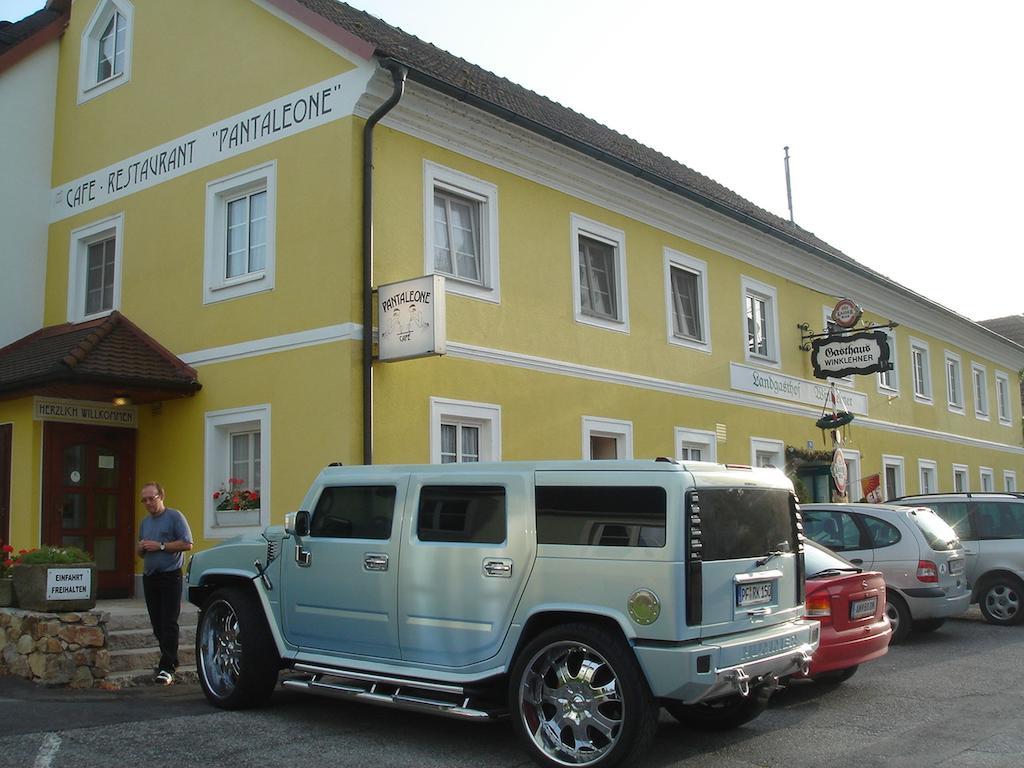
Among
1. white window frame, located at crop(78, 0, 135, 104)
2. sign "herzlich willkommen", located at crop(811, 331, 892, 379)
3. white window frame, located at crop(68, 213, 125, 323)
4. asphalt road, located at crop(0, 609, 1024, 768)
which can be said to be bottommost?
asphalt road, located at crop(0, 609, 1024, 768)

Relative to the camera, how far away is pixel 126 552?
558 inches

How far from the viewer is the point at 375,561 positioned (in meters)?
7.47

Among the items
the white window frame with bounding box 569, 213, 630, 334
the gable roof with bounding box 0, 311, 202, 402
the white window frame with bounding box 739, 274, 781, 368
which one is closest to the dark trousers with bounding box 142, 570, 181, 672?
the gable roof with bounding box 0, 311, 202, 402

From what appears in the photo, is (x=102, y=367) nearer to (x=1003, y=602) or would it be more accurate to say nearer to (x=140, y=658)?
(x=140, y=658)

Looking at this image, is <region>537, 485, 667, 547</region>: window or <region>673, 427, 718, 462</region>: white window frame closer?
<region>537, 485, 667, 547</region>: window

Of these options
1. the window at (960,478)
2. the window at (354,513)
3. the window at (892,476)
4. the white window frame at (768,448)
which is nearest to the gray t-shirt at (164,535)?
the window at (354,513)

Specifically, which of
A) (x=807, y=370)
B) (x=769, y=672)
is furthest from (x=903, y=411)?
(x=769, y=672)

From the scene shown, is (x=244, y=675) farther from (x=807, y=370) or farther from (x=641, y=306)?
(x=807, y=370)

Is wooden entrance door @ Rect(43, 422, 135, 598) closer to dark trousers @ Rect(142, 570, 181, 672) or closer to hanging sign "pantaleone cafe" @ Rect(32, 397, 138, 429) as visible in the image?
hanging sign "pantaleone cafe" @ Rect(32, 397, 138, 429)

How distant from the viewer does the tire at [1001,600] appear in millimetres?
13695

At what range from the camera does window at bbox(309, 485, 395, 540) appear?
758 cm

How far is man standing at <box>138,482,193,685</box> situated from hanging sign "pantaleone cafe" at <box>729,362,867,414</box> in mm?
11154

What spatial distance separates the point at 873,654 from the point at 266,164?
349 inches

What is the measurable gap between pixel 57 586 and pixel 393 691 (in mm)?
4275
